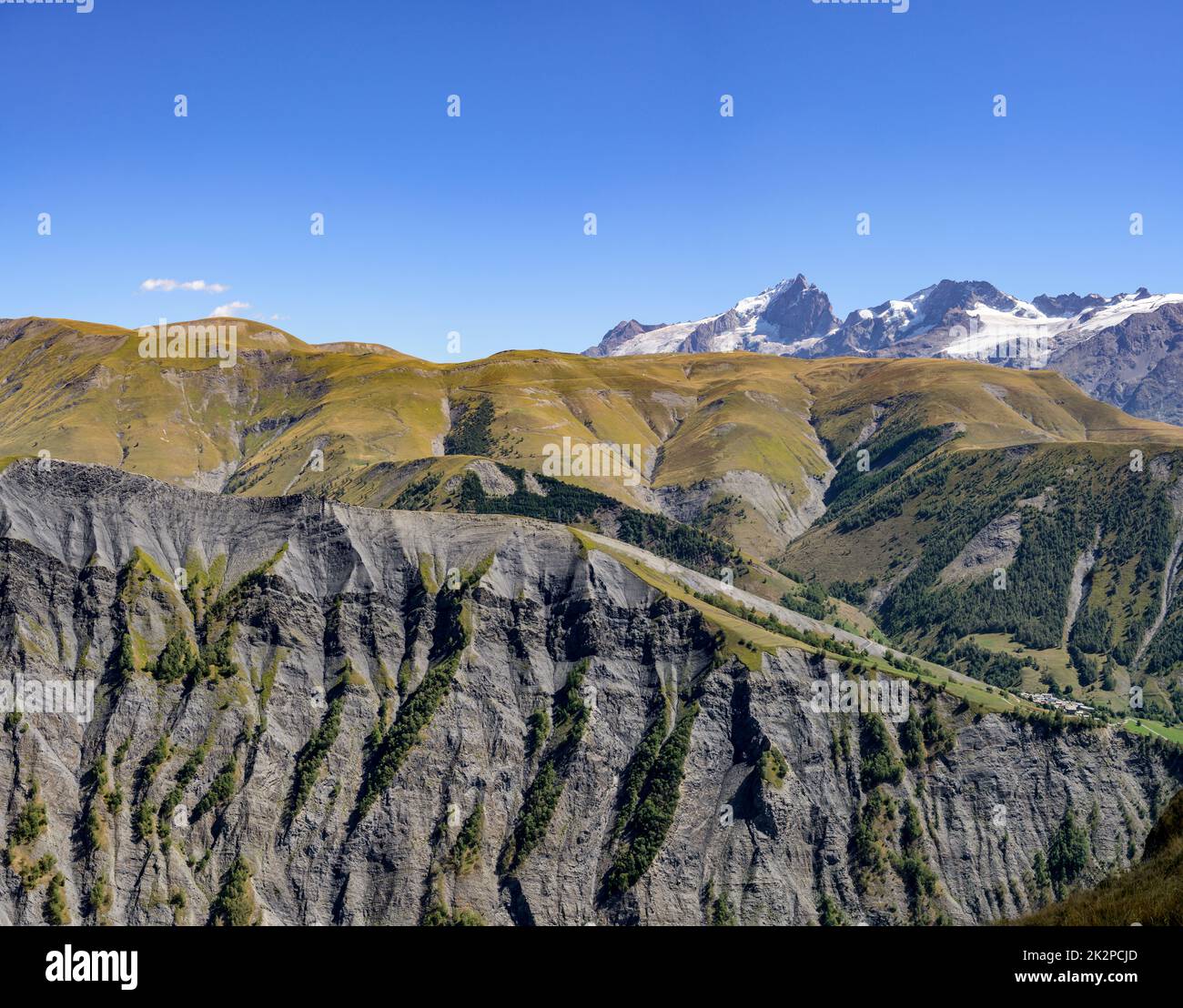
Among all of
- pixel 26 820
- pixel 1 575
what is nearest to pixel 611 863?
pixel 26 820

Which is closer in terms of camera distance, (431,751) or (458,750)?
(431,751)

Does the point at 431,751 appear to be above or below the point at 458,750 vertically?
above

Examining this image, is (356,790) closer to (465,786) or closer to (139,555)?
(465,786)
